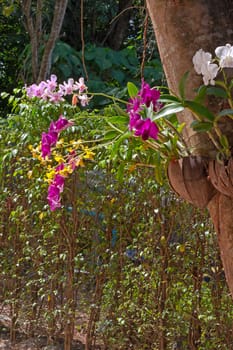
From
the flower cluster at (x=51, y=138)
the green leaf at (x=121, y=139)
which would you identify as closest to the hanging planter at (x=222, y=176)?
the green leaf at (x=121, y=139)

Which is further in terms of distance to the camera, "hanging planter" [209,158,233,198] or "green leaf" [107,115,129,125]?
"green leaf" [107,115,129,125]

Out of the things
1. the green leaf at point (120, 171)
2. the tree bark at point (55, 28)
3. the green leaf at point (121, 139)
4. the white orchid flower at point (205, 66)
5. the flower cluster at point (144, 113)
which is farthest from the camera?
the tree bark at point (55, 28)

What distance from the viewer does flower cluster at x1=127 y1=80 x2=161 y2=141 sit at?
1.57 meters

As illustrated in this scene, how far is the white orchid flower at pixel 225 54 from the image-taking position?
4.46ft

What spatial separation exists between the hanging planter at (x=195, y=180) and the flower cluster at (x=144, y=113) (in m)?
0.10

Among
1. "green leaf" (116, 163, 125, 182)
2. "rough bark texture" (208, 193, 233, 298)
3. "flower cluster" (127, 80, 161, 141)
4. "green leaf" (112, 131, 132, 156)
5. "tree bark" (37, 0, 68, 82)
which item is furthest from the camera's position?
"tree bark" (37, 0, 68, 82)

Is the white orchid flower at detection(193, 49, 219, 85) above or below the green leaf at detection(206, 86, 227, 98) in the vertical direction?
above

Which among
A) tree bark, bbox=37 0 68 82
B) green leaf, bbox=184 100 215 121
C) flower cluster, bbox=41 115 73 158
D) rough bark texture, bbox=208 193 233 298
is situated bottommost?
rough bark texture, bbox=208 193 233 298

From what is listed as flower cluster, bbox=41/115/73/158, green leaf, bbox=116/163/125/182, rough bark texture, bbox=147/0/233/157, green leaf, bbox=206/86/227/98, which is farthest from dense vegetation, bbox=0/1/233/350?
green leaf, bbox=206/86/227/98

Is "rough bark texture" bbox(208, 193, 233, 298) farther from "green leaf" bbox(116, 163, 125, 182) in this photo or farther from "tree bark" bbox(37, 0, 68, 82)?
"tree bark" bbox(37, 0, 68, 82)

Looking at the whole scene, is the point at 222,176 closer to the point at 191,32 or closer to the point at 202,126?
the point at 202,126

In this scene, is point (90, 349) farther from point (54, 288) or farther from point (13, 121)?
point (13, 121)

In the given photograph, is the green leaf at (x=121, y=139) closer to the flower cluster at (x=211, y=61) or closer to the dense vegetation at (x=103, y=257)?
the flower cluster at (x=211, y=61)

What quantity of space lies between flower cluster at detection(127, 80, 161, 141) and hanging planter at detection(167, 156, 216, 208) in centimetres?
10
